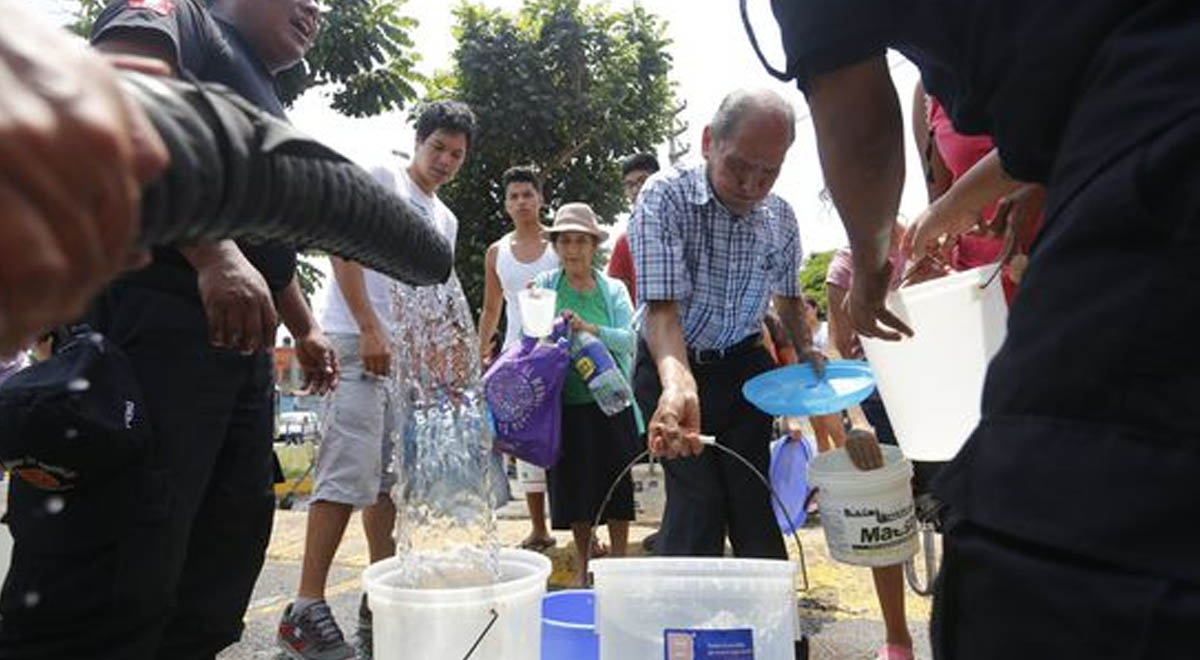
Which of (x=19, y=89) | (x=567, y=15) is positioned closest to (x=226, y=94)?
(x=19, y=89)

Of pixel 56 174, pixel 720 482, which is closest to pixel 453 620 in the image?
pixel 720 482

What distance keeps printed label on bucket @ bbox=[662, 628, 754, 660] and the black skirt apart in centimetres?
200

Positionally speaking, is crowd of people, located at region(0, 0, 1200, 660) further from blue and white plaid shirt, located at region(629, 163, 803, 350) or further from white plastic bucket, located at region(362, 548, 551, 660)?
white plastic bucket, located at region(362, 548, 551, 660)

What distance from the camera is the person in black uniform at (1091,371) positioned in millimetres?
606

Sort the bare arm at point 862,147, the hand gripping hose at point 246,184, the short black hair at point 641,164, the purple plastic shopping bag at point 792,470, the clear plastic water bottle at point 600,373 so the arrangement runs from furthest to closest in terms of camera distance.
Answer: the short black hair at point 641,164 → the purple plastic shopping bag at point 792,470 → the clear plastic water bottle at point 600,373 → the bare arm at point 862,147 → the hand gripping hose at point 246,184

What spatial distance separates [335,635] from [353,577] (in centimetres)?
149

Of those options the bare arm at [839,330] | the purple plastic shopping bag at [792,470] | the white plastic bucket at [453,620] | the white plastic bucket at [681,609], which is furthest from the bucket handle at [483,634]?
the purple plastic shopping bag at [792,470]

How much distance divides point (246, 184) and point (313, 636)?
254 centimetres

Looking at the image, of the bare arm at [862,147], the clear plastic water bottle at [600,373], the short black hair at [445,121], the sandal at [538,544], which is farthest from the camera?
the sandal at [538,544]

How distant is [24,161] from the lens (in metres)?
0.34

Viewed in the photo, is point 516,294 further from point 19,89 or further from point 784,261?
point 19,89

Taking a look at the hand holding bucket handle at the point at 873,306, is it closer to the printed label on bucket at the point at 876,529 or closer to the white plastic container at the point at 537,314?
the printed label on bucket at the point at 876,529

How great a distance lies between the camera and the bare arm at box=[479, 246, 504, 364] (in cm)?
471

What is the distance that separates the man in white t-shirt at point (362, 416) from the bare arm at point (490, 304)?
1221 millimetres
